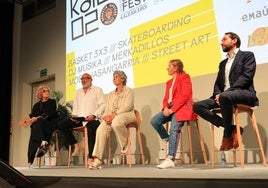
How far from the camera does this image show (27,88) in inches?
263

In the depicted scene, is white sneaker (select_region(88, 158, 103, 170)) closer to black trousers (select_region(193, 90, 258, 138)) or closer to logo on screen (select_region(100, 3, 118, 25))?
black trousers (select_region(193, 90, 258, 138))

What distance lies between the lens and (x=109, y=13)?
4.79 meters

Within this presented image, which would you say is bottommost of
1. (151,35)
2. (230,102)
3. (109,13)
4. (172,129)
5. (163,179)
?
(163,179)

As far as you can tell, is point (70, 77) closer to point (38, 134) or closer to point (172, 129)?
point (38, 134)

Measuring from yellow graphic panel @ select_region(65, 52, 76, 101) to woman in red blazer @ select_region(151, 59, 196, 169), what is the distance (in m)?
2.18

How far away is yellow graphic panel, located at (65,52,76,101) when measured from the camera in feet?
17.0

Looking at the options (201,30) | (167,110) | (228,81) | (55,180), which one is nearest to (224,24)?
(201,30)

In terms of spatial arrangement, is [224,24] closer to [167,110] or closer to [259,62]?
[259,62]

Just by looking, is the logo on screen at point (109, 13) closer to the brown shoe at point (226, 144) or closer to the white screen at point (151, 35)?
the white screen at point (151, 35)

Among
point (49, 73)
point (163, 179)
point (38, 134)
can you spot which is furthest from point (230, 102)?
point (49, 73)

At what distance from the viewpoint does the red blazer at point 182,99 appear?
301cm

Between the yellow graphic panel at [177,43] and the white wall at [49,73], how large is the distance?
6.3 inches

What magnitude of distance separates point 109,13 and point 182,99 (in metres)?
2.25

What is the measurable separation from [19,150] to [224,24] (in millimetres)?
4724
